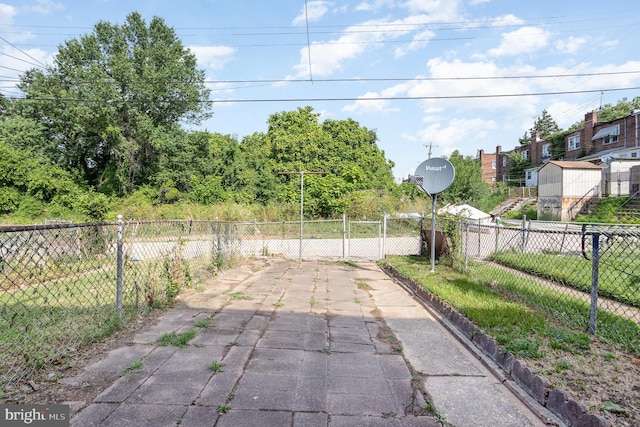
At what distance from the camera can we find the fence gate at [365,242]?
12069 mm

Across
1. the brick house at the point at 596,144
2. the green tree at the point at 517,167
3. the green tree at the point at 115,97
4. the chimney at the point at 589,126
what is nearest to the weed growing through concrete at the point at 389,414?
the green tree at the point at 115,97

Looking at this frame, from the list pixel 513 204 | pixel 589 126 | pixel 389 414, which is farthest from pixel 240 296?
pixel 589 126

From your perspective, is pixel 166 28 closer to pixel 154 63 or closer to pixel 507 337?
pixel 154 63

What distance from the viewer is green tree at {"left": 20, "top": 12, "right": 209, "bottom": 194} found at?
21.4 meters

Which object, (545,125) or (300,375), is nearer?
(300,375)

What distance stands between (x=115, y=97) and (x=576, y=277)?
948 inches

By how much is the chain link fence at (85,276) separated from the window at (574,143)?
39094 mm

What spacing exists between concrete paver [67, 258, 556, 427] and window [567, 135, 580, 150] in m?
40.0

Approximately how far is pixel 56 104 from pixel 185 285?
79.0ft

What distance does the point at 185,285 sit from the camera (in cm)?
601

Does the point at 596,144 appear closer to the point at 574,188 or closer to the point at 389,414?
the point at 574,188

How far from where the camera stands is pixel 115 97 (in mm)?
21062

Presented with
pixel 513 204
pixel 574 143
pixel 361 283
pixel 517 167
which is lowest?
pixel 361 283

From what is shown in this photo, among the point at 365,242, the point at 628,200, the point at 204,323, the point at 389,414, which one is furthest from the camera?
the point at 628,200
